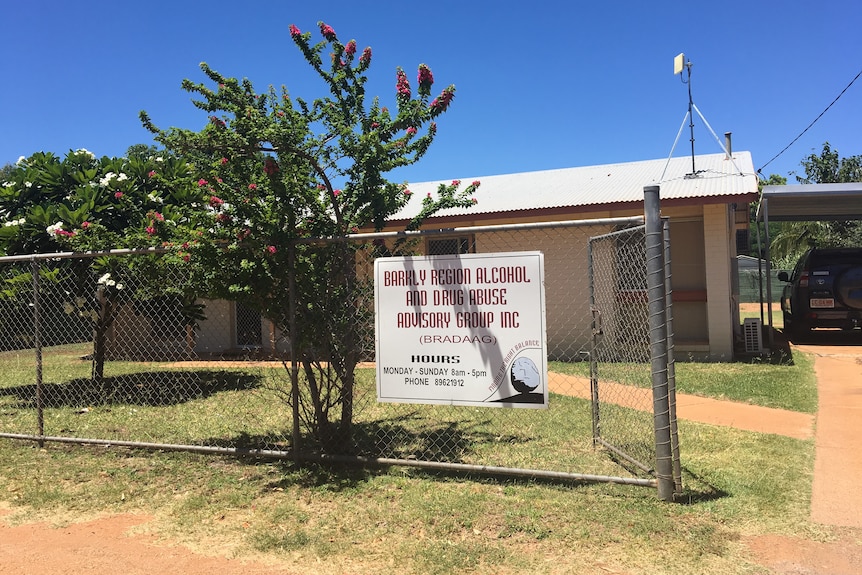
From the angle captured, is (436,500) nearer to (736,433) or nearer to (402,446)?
(402,446)

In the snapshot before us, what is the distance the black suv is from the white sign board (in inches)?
403

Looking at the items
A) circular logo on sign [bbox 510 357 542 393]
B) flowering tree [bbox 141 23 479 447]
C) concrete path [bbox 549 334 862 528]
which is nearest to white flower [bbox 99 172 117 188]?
flowering tree [bbox 141 23 479 447]

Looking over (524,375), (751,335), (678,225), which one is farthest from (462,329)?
(751,335)

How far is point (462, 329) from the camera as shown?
14.3 ft

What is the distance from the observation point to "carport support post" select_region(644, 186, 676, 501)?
3.93m

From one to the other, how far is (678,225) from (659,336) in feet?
28.2

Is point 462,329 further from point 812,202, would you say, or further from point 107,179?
point 812,202

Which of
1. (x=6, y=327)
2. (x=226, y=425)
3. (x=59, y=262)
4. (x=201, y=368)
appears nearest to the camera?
(x=226, y=425)

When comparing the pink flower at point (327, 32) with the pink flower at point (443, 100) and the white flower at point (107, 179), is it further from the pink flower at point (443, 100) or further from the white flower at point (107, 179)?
the white flower at point (107, 179)

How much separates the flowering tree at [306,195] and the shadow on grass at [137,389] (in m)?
4.36

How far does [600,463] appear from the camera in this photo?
193 inches

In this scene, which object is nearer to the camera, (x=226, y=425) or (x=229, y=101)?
(x=229, y=101)

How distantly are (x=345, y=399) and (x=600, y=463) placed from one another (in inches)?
83.5

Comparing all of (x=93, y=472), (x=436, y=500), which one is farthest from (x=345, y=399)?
(x=93, y=472)
